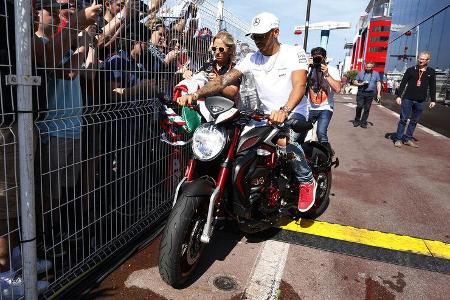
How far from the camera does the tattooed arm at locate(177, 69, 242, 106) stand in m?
2.89

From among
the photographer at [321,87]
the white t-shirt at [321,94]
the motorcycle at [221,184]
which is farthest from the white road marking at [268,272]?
the white t-shirt at [321,94]

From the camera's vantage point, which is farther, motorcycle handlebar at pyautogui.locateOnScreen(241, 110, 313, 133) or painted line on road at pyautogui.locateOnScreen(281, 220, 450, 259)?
painted line on road at pyautogui.locateOnScreen(281, 220, 450, 259)

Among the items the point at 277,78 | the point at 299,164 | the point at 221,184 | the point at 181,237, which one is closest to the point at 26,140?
the point at 181,237

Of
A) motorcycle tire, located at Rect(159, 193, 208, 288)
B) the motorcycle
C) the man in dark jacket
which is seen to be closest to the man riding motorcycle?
the motorcycle

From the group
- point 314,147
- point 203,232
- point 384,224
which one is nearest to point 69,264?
point 203,232

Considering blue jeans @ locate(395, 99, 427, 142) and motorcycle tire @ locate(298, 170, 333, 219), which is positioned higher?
blue jeans @ locate(395, 99, 427, 142)

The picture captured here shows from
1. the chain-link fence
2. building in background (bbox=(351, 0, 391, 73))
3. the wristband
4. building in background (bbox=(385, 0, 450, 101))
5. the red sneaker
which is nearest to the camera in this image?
the chain-link fence

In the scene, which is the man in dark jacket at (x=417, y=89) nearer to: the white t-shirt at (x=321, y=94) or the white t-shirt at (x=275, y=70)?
the white t-shirt at (x=321, y=94)

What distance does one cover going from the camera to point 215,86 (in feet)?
10.8

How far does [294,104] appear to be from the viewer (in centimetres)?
303

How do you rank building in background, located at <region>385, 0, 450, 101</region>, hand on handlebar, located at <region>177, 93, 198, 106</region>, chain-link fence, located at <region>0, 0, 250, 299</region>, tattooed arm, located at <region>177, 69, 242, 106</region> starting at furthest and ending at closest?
building in background, located at <region>385, 0, 450, 101</region>
tattooed arm, located at <region>177, 69, 242, 106</region>
hand on handlebar, located at <region>177, 93, 198, 106</region>
chain-link fence, located at <region>0, 0, 250, 299</region>

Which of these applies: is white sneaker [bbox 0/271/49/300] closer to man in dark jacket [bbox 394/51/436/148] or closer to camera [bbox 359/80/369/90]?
man in dark jacket [bbox 394/51/436/148]

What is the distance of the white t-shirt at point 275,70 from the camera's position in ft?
10.8

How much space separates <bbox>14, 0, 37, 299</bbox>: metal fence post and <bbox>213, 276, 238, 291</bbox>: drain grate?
1243mm
